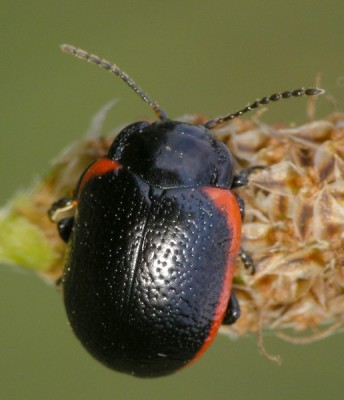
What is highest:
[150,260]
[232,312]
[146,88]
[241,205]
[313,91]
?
[313,91]

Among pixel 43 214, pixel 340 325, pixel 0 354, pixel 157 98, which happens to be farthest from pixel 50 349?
pixel 340 325

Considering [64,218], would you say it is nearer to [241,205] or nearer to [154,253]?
[154,253]

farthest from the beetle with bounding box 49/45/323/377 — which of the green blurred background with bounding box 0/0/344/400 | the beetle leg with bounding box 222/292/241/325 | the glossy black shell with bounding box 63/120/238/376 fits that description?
the green blurred background with bounding box 0/0/344/400

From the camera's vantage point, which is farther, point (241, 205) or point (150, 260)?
point (241, 205)

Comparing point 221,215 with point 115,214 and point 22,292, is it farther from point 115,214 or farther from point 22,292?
point 22,292

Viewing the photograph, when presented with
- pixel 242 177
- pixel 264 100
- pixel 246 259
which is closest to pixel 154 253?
pixel 246 259

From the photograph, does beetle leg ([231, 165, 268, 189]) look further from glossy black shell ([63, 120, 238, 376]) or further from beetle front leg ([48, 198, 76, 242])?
beetle front leg ([48, 198, 76, 242])
